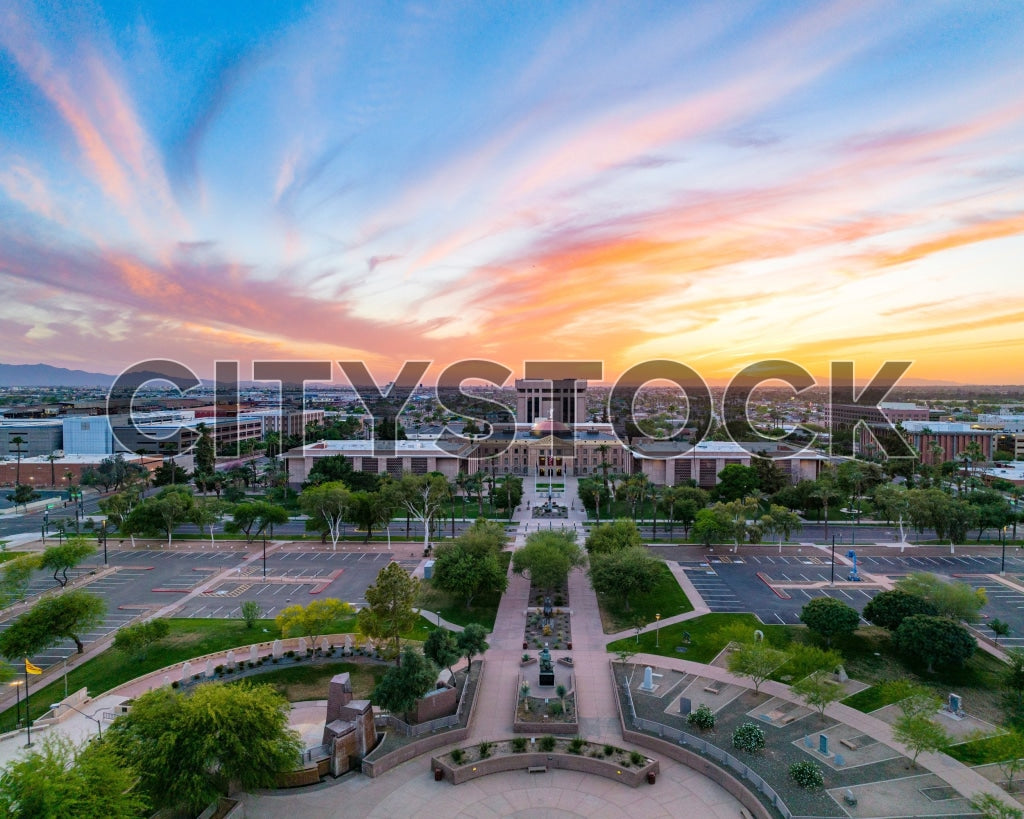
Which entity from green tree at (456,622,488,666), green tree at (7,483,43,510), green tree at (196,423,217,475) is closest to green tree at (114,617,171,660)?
green tree at (456,622,488,666)

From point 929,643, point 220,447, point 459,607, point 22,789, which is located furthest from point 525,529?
point 220,447

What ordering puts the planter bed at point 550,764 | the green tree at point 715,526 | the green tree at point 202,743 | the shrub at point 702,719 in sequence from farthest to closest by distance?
the green tree at point 715,526 < the shrub at point 702,719 < the planter bed at point 550,764 < the green tree at point 202,743

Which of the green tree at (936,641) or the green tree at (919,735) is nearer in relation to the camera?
the green tree at (919,735)

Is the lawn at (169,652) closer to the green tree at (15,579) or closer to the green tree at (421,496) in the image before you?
the green tree at (15,579)

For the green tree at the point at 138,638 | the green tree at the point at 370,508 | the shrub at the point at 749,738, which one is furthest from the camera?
the green tree at the point at 370,508

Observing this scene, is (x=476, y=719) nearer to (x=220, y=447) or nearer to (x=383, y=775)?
(x=383, y=775)

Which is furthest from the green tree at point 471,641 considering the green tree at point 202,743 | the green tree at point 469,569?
the green tree at point 469,569

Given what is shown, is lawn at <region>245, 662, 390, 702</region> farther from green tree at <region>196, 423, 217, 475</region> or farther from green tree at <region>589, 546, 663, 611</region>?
green tree at <region>196, 423, 217, 475</region>
